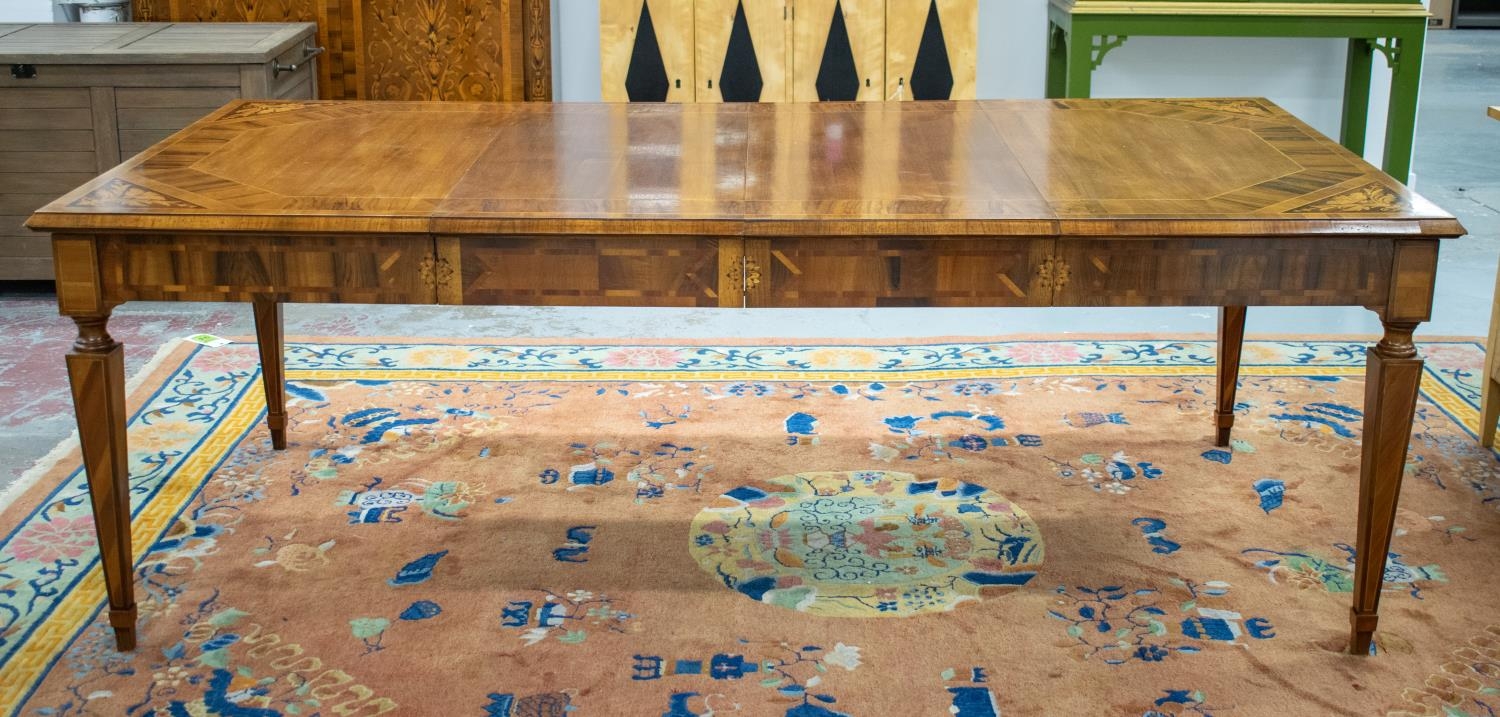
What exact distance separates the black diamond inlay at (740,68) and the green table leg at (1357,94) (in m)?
2.30

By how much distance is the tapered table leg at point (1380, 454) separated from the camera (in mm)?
2482

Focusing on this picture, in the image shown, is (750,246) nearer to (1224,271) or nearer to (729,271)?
(729,271)

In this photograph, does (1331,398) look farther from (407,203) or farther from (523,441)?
(407,203)

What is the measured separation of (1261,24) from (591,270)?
3598mm

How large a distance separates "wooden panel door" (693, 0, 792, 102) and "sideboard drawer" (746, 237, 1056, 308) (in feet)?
9.98

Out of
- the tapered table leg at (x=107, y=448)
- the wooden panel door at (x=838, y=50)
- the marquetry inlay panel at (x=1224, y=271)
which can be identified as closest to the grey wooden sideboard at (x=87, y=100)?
the wooden panel door at (x=838, y=50)

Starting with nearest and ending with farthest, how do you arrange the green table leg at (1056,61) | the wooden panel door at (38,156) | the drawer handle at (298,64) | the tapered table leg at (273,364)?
the tapered table leg at (273,364)
the wooden panel door at (38,156)
the drawer handle at (298,64)
the green table leg at (1056,61)

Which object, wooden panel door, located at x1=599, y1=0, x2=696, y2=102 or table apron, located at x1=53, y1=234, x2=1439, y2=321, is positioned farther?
wooden panel door, located at x1=599, y1=0, x2=696, y2=102

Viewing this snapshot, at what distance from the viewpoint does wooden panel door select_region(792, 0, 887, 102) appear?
5.35 m

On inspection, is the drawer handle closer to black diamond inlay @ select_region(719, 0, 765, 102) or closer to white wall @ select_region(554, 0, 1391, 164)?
white wall @ select_region(554, 0, 1391, 164)

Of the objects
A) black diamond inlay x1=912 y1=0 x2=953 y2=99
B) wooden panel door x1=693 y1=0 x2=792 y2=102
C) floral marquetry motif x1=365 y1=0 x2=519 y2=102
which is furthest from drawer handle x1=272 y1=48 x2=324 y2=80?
black diamond inlay x1=912 y1=0 x2=953 y2=99

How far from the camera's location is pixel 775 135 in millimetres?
3080

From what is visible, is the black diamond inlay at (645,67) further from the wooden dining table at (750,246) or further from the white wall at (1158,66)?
the wooden dining table at (750,246)

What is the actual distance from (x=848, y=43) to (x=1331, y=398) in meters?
2.27
